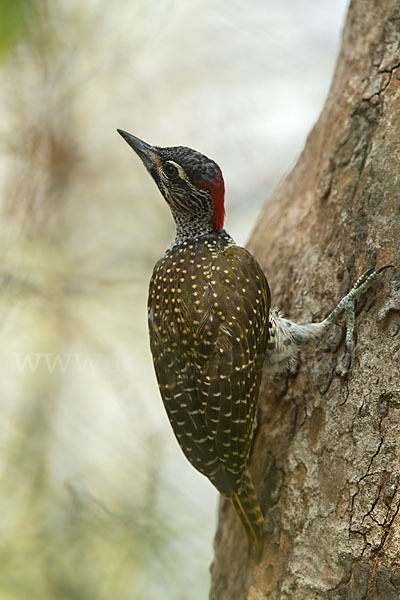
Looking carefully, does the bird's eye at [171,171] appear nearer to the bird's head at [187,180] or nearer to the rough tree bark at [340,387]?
the bird's head at [187,180]

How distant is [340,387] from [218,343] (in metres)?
0.58

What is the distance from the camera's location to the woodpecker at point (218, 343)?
274 cm

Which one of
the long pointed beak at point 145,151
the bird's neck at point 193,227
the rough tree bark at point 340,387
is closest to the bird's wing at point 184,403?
the rough tree bark at point 340,387

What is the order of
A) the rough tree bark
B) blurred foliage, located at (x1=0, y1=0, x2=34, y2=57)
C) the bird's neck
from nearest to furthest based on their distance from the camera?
the rough tree bark → blurred foliage, located at (x1=0, y1=0, x2=34, y2=57) → the bird's neck

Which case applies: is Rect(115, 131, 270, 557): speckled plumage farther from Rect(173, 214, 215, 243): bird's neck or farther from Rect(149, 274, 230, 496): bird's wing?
Rect(173, 214, 215, 243): bird's neck

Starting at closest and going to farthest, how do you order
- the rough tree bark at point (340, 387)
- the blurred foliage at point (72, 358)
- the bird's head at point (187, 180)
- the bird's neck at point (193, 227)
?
the rough tree bark at point (340, 387), the bird's head at point (187, 180), the bird's neck at point (193, 227), the blurred foliage at point (72, 358)

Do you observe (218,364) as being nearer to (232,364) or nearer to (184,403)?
(232,364)

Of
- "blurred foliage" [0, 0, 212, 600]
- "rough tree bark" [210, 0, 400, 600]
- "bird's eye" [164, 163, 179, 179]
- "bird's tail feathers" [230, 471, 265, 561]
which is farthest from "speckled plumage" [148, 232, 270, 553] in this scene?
"blurred foliage" [0, 0, 212, 600]

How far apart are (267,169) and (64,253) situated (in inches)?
85.7

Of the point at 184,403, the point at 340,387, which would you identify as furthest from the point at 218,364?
the point at 340,387

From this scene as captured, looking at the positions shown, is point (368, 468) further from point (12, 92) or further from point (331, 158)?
point (12, 92)

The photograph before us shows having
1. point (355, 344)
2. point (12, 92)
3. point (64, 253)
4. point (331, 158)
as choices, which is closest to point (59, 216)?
point (64, 253)

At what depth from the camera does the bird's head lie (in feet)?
9.89

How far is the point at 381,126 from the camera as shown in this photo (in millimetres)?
2842
